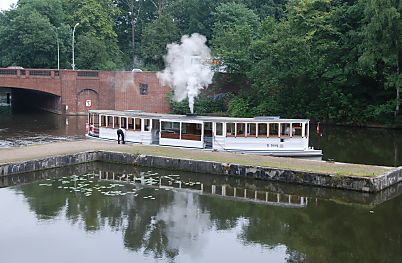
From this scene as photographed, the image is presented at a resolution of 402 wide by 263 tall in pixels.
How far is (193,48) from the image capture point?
5116cm

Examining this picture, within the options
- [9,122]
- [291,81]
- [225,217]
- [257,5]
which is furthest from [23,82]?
[225,217]

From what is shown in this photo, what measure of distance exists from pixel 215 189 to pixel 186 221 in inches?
209

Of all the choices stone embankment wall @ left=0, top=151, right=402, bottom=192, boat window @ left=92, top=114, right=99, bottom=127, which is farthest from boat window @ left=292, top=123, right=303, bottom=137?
boat window @ left=92, top=114, right=99, bottom=127

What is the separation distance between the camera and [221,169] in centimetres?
2634

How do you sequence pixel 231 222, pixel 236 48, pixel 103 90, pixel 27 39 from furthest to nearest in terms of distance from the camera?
pixel 27 39, pixel 103 90, pixel 236 48, pixel 231 222

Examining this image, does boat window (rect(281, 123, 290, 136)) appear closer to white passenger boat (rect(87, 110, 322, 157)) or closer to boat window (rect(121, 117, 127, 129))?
white passenger boat (rect(87, 110, 322, 157))

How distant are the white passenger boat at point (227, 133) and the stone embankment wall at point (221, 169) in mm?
4572

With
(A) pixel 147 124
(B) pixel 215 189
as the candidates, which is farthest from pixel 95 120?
(B) pixel 215 189

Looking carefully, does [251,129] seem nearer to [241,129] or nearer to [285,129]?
[241,129]

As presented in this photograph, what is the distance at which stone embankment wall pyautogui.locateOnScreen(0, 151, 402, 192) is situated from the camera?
2333 cm

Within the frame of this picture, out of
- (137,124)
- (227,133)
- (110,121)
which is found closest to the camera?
(227,133)

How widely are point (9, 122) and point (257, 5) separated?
149 feet

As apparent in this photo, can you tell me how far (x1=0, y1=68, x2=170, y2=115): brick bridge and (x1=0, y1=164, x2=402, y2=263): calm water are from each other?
3884cm

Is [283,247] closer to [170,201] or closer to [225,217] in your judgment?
[225,217]
